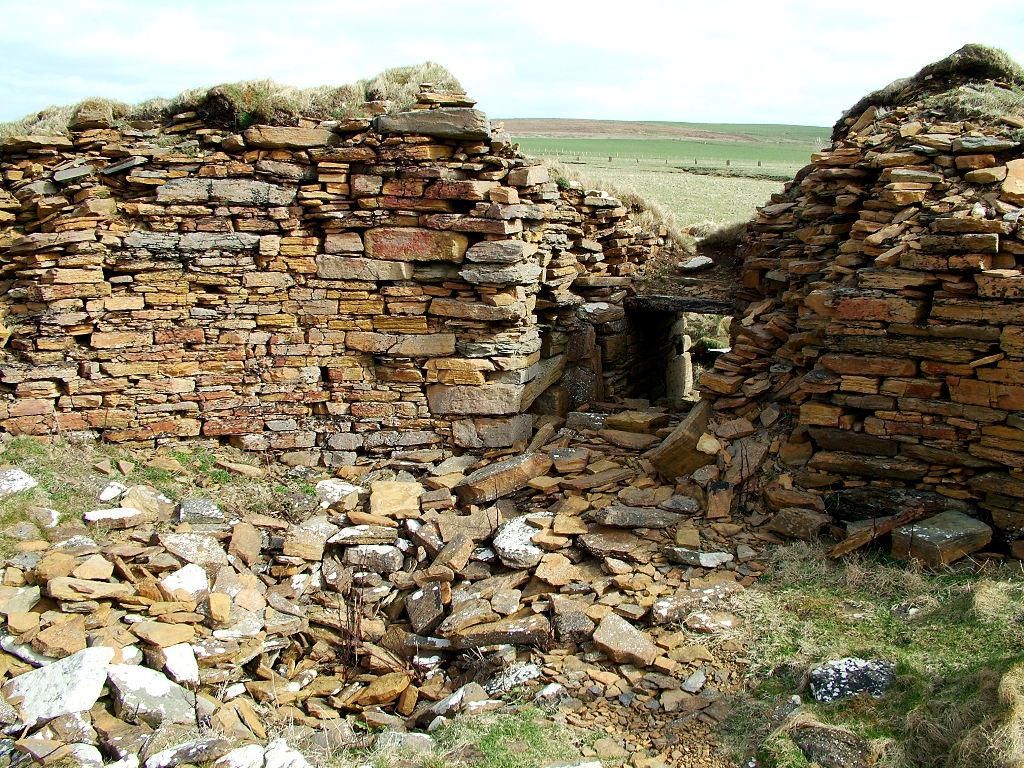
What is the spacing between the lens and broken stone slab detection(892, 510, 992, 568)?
21.7 feet

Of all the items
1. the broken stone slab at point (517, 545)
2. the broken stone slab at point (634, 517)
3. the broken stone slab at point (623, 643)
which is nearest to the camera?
the broken stone slab at point (623, 643)

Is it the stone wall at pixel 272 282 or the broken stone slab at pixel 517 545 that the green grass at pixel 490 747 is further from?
the stone wall at pixel 272 282

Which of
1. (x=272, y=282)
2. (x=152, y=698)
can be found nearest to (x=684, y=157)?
(x=272, y=282)

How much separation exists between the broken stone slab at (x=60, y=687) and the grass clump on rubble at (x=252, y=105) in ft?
18.7

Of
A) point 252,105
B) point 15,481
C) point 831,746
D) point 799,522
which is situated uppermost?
point 252,105

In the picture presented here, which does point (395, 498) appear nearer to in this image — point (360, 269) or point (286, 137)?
point (360, 269)

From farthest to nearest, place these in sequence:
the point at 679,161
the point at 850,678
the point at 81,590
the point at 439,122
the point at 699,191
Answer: the point at 679,161
the point at 699,191
the point at 439,122
the point at 81,590
the point at 850,678

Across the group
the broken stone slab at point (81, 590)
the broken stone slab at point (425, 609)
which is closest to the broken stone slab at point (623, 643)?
the broken stone slab at point (425, 609)

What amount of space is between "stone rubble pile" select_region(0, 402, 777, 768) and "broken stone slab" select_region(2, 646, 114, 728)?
1cm

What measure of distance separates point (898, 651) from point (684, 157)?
43934 millimetres

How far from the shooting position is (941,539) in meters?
6.64

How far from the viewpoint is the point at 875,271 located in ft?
23.7

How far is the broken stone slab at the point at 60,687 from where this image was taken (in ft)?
16.9

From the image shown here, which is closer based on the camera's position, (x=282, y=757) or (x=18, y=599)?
(x=282, y=757)
